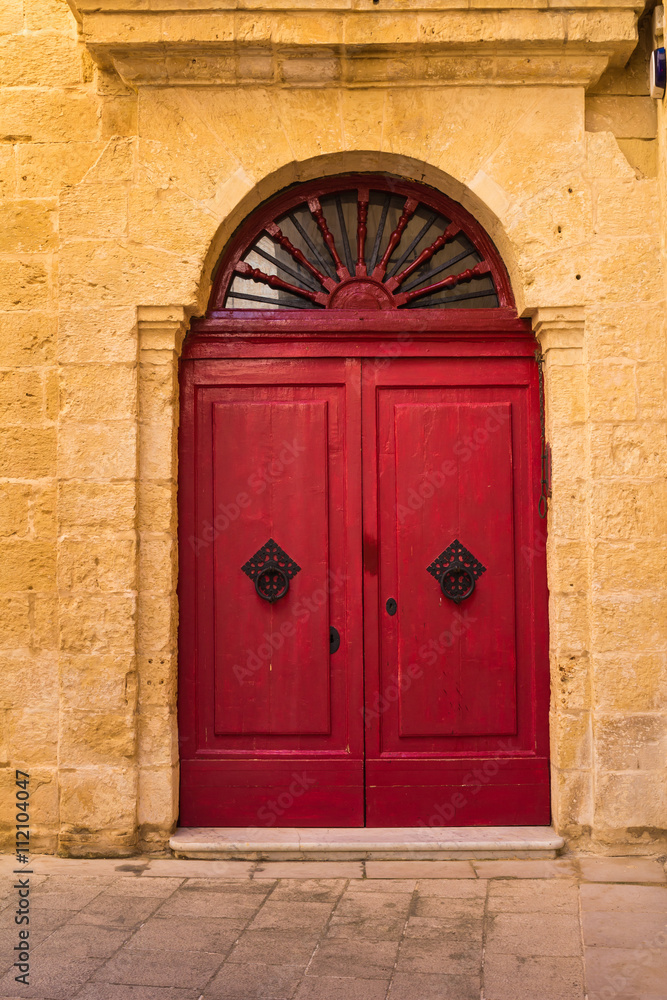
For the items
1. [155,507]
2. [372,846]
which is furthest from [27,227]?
[372,846]

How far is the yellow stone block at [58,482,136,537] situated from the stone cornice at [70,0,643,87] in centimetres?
200

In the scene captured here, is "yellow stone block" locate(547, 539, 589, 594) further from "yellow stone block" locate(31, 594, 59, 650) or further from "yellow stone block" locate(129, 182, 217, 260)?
"yellow stone block" locate(31, 594, 59, 650)

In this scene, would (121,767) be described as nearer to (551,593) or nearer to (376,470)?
(376,470)

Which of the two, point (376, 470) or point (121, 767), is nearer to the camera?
point (121, 767)

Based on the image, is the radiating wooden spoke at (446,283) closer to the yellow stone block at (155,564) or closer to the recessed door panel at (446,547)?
the recessed door panel at (446,547)

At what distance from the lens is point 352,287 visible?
4172mm

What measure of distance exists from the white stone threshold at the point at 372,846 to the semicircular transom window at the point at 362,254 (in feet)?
8.21

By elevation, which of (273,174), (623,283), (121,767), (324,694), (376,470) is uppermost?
(273,174)

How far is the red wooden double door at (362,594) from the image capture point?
399cm

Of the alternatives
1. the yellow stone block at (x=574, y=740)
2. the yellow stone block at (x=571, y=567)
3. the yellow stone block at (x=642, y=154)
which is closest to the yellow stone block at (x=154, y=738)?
the yellow stone block at (x=574, y=740)

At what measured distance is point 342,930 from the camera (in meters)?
3.03

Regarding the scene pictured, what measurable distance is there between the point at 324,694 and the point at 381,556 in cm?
71

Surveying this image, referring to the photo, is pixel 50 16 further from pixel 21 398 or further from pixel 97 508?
pixel 97 508

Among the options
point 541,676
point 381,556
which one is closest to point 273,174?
point 381,556
